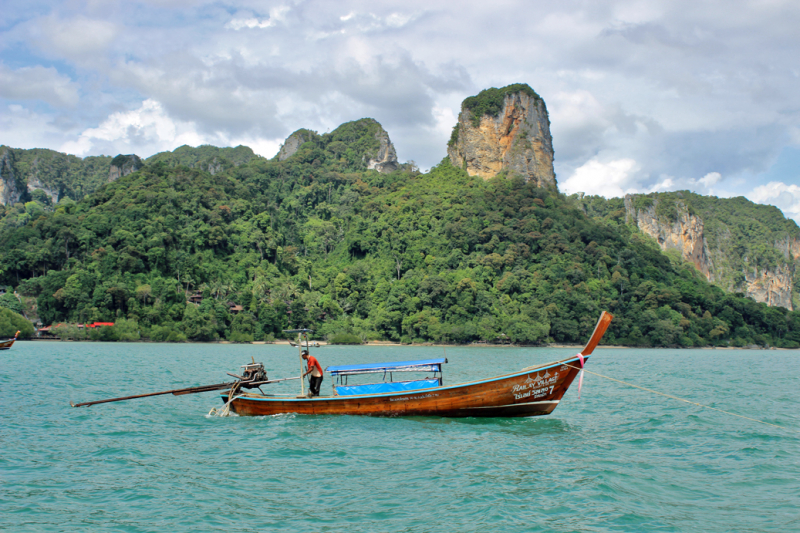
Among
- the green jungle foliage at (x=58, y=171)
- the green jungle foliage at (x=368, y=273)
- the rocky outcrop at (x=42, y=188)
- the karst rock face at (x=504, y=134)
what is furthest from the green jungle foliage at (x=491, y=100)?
the rocky outcrop at (x=42, y=188)

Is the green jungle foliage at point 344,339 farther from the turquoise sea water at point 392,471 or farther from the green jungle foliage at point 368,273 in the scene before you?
the turquoise sea water at point 392,471

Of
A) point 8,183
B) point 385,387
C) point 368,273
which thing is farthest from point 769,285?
point 8,183

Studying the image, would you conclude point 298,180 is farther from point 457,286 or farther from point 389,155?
point 457,286

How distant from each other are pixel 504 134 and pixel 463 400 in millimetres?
116269

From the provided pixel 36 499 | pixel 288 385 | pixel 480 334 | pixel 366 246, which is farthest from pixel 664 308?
pixel 36 499

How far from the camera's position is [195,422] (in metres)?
17.8

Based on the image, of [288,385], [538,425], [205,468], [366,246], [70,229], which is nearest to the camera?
[205,468]

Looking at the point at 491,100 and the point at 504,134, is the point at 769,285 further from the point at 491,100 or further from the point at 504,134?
the point at 491,100

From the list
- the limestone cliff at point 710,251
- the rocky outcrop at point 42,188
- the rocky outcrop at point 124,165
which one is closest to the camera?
the rocky outcrop at point 124,165

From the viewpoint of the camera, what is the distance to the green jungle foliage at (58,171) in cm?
15838

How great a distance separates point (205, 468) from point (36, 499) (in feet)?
10.6

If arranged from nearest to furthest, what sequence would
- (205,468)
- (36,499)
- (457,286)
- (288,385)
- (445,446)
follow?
(36,499), (205,468), (445,446), (288,385), (457,286)

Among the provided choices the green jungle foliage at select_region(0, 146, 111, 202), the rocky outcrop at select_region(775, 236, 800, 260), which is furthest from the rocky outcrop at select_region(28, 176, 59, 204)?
the rocky outcrop at select_region(775, 236, 800, 260)

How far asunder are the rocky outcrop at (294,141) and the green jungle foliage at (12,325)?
102 m
